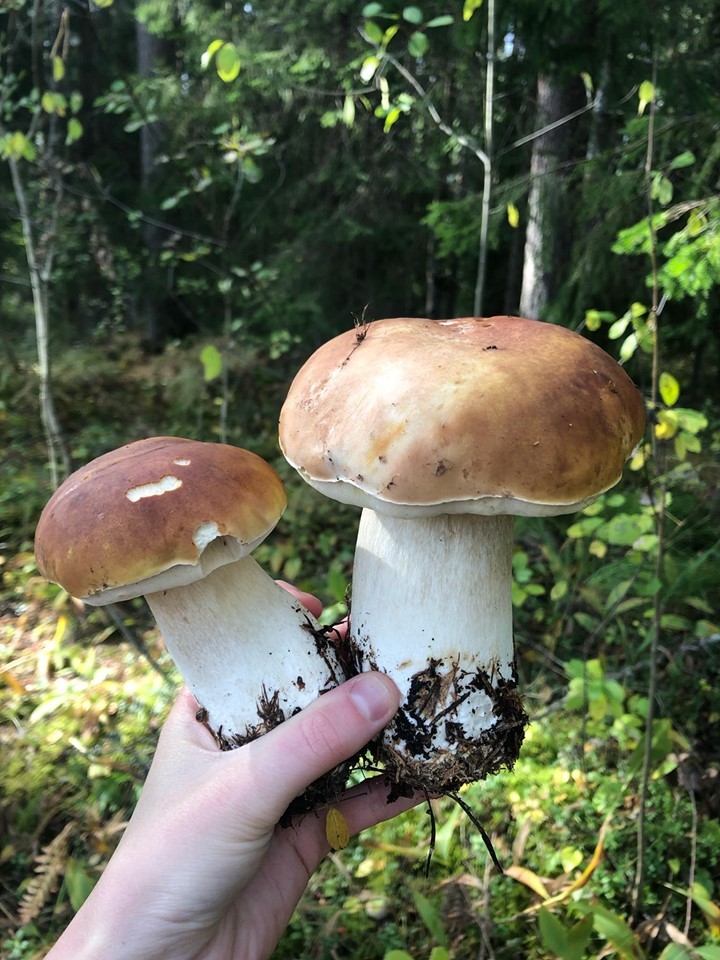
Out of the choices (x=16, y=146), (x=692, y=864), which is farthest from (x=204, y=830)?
(x=16, y=146)

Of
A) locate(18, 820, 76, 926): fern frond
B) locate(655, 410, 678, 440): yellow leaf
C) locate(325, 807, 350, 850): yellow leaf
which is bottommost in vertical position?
locate(18, 820, 76, 926): fern frond

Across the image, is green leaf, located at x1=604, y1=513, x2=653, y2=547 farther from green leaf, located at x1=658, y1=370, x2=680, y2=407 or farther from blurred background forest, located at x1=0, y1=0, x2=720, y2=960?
green leaf, located at x1=658, y1=370, x2=680, y2=407

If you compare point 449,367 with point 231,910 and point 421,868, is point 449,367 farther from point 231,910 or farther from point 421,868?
point 421,868

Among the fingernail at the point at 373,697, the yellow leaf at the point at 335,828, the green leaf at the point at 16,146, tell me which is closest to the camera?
the fingernail at the point at 373,697

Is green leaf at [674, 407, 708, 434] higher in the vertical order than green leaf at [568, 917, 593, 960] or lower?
higher

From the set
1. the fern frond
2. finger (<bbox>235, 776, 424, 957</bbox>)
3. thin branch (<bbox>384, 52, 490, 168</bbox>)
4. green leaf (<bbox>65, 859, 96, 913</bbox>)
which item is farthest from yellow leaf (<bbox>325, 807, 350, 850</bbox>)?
thin branch (<bbox>384, 52, 490, 168</bbox>)

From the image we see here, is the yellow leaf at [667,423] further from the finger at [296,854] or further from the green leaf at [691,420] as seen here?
the finger at [296,854]

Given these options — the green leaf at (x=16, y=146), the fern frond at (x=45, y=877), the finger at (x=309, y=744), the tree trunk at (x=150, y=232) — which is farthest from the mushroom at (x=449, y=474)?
the tree trunk at (x=150, y=232)

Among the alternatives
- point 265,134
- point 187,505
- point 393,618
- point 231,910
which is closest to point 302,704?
point 393,618
